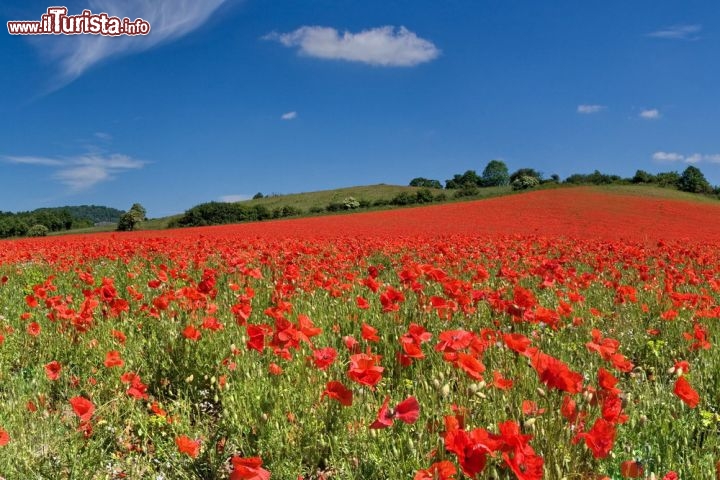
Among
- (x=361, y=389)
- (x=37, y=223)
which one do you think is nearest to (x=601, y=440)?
(x=361, y=389)

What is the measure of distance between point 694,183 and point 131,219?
63.0m

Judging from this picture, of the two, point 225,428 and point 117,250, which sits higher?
point 117,250

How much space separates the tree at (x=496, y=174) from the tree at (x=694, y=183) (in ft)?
168

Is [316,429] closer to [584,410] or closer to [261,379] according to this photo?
[261,379]

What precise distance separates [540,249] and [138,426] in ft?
38.2

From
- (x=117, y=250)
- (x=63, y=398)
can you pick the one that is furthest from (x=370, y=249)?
(x=63, y=398)

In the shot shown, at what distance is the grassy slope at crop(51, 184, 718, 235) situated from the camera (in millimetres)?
50338

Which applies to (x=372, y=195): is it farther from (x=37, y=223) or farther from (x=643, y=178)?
(x=37, y=223)

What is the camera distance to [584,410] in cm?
259

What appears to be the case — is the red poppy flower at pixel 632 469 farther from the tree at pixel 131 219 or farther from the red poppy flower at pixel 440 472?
the tree at pixel 131 219

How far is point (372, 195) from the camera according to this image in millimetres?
69500

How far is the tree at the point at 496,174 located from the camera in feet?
363

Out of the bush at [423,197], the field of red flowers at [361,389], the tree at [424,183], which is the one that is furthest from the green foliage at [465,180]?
the field of red flowers at [361,389]

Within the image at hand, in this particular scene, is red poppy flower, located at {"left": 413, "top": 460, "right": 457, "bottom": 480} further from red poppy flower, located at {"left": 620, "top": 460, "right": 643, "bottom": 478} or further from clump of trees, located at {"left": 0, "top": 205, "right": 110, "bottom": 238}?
clump of trees, located at {"left": 0, "top": 205, "right": 110, "bottom": 238}
